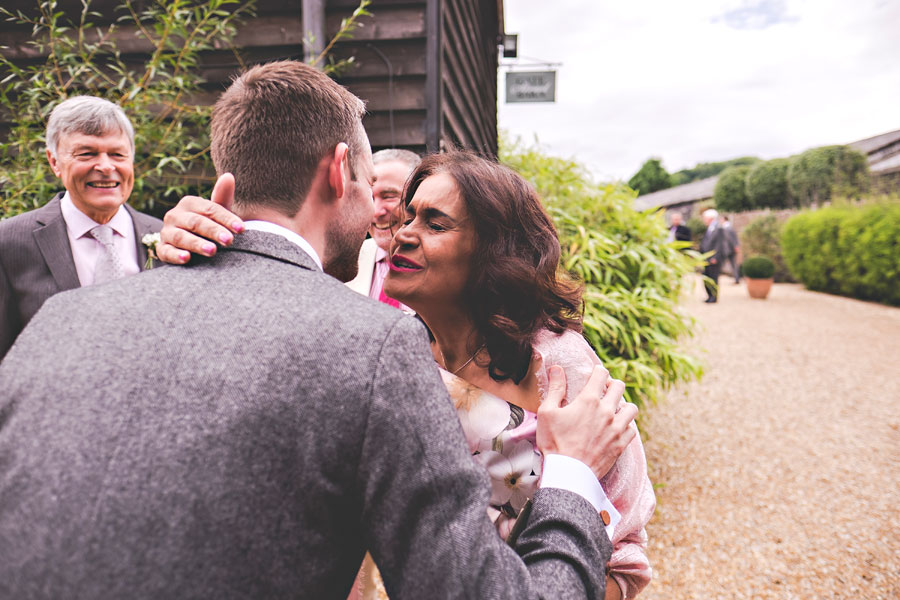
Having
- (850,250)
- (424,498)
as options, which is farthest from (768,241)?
(424,498)

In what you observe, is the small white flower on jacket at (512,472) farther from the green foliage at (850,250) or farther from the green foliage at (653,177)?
the green foliage at (653,177)

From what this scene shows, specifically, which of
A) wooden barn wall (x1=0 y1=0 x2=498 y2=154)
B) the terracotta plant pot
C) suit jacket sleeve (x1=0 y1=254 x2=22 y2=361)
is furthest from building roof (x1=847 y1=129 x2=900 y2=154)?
suit jacket sleeve (x1=0 y1=254 x2=22 y2=361)

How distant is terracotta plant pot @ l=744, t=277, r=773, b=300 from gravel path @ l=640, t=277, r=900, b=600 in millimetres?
4978

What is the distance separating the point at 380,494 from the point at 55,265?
7.34ft

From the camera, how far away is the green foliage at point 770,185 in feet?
80.0

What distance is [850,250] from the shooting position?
41.6ft

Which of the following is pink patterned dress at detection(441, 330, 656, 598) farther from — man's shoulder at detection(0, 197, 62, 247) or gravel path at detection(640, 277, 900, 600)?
gravel path at detection(640, 277, 900, 600)

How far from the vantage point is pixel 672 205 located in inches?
1554

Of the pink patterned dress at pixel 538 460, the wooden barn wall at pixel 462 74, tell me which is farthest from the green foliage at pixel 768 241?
the pink patterned dress at pixel 538 460

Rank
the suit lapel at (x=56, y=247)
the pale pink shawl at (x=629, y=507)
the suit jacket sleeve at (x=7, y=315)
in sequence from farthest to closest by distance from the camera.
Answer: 1. the suit lapel at (x=56, y=247)
2. the suit jacket sleeve at (x=7, y=315)
3. the pale pink shawl at (x=629, y=507)

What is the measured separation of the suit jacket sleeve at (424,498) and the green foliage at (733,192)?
31.3 metres

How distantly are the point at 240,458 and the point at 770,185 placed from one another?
29.1m

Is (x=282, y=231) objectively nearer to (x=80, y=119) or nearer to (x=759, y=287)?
(x=80, y=119)

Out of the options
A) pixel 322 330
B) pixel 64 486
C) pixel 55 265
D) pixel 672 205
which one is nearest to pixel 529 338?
pixel 322 330
